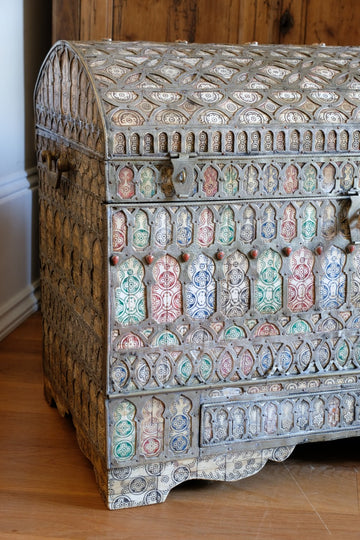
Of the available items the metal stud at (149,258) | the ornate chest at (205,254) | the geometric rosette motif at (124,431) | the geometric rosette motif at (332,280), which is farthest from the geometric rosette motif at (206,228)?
the geometric rosette motif at (124,431)

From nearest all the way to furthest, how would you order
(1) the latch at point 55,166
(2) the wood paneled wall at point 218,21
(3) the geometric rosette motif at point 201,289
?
(3) the geometric rosette motif at point 201,289
(1) the latch at point 55,166
(2) the wood paneled wall at point 218,21

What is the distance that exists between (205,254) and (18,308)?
4.41 feet

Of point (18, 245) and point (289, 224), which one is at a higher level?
point (289, 224)

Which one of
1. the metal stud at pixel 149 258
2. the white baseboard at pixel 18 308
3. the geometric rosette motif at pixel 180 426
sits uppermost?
the metal stud at pixel 149 258

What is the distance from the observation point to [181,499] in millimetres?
1724

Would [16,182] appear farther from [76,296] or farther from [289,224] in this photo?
[289,224]

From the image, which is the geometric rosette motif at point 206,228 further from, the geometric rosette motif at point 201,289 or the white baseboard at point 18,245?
the white baseboard at point 18,245

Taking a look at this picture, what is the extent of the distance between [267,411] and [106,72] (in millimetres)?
800

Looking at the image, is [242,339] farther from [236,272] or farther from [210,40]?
[210,40]

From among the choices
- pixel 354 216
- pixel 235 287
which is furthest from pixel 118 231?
pixel 354 216

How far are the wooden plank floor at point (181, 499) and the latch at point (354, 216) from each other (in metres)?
0.56

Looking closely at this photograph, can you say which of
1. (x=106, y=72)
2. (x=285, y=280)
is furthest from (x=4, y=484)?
(x=106, y=72)

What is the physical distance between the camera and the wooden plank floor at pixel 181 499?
1.60 meters

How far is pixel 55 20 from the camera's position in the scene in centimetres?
259
